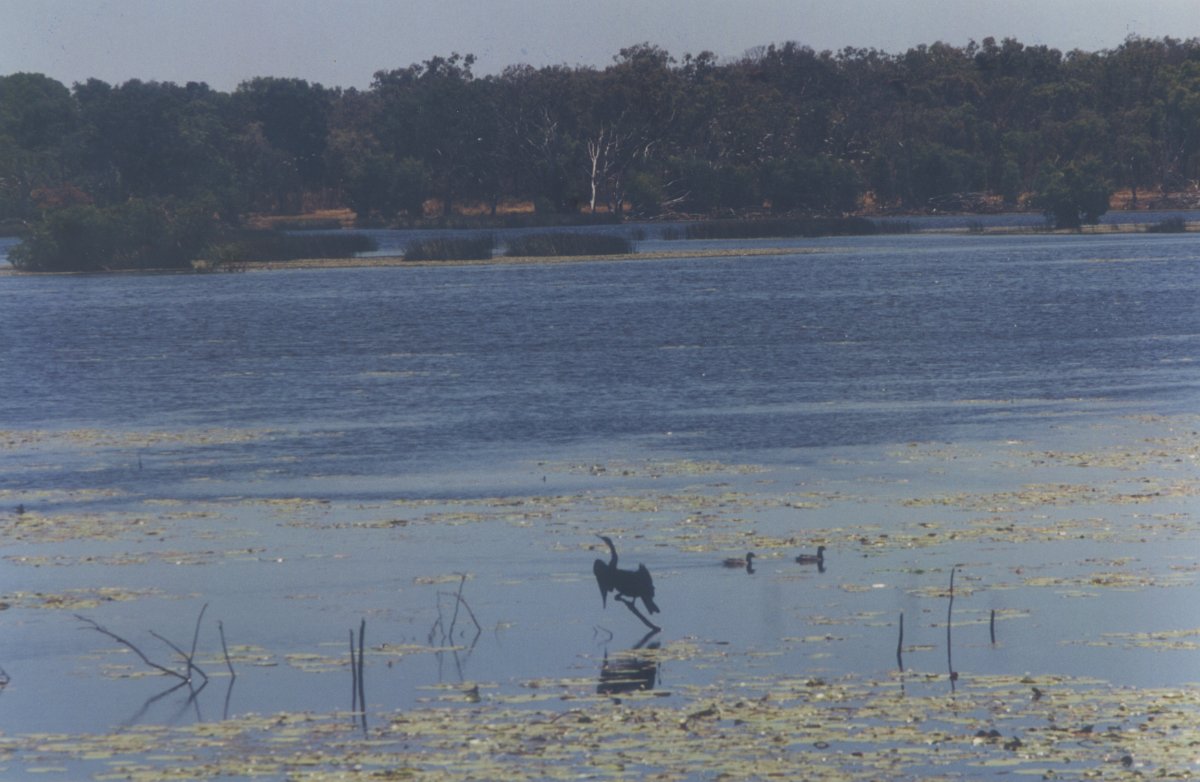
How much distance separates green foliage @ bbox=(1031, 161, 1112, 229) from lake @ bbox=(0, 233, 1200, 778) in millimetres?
70828

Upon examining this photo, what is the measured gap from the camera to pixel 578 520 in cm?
2000

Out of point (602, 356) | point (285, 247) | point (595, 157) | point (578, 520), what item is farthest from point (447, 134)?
point (578, 520)

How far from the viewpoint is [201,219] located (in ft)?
314

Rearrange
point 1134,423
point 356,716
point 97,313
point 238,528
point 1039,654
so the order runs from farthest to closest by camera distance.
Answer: point 97,313, point 1134,423, point 238,528, point 1039,654, point 356,716

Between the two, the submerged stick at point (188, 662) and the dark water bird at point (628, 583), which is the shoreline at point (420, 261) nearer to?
the dark water bird at point (628, 583)

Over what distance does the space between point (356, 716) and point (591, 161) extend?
13408 centimetres

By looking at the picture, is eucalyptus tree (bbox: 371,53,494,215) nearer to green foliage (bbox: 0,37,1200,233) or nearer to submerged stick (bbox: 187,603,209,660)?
green foliage (bbox: 0,37,1200,233)

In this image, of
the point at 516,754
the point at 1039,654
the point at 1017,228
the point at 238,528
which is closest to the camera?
the point at 516,754

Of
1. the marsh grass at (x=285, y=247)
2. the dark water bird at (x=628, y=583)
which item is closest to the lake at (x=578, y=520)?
the dark water bird at (x=628, y=583)

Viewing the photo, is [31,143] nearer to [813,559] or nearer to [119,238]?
[119,238]

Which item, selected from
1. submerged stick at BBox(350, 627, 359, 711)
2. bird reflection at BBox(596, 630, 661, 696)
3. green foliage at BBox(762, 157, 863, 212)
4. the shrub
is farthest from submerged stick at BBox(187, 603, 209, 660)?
green foliage at BBox(762, 157, 863, 212)

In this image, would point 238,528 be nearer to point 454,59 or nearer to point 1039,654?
point 1039,654

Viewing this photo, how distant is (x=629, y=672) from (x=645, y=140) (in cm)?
13384

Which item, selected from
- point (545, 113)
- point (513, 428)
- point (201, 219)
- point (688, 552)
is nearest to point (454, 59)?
point (545, 113)
